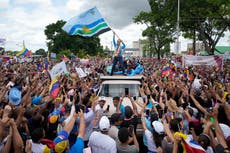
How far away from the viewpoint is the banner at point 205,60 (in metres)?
19.4

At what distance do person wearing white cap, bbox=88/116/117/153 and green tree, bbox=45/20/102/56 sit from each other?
65.6m

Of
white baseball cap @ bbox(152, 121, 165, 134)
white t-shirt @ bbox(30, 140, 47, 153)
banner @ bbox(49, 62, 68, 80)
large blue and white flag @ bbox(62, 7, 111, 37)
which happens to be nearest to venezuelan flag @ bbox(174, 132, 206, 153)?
white baseball cap @ bbox(152, 121, 165, 134)

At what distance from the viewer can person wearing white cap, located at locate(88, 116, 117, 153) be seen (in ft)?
13.5

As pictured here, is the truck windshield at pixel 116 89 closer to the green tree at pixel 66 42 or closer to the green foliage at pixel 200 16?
the green foliage at pixel 200 16

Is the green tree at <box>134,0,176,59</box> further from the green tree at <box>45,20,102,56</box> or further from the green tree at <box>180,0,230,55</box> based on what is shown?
the green tree at <box>45,20,102,56</box>

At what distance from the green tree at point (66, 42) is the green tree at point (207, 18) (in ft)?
132

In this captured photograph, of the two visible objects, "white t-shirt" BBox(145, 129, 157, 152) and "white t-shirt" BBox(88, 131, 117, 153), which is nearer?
"white t-shirt" BBox(88, 131, 117, 153)

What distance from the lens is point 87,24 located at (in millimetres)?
12547

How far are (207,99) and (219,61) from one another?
42.6 ft

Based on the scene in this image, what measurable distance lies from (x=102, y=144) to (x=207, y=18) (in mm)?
29165

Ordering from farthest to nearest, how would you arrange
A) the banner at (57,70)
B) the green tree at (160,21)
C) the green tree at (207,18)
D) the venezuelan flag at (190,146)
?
the green tree at (160,21)
the green tree at (207,18)
the banner at (57,70)
the venezuelan flag at (190,146)

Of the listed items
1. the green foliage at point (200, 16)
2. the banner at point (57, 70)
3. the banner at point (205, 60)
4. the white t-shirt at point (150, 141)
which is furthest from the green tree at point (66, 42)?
the white t-shirt at point (150, 141)

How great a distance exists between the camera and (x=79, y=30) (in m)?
12.5

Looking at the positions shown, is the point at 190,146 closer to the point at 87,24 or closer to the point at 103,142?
the point at 103,142
